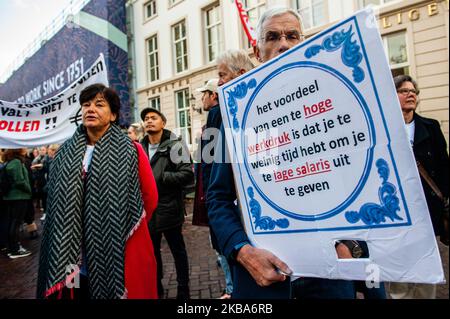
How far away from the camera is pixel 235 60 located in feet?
6.07

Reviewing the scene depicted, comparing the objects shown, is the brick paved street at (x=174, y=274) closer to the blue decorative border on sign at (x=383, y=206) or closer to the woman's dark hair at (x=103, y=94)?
the woman's dark hair at (x=103, y=94)

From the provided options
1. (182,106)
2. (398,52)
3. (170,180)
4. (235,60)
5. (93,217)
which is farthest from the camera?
(182,106)

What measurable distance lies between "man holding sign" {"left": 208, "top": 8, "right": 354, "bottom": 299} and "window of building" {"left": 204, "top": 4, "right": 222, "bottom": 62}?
11.7 feet

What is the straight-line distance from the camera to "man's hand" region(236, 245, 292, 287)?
817mm

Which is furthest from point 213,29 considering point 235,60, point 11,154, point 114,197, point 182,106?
point 182,106

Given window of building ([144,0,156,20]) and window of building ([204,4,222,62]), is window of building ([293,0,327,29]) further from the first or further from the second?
window of building ([144,0,156,20])

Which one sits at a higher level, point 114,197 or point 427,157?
point 427,157

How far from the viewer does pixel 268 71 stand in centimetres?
85

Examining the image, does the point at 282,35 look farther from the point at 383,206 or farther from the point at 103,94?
the point at 103,94

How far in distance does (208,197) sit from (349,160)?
0.53 meters

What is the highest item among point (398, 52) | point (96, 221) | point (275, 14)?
point (398, 52)

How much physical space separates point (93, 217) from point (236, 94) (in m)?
1.27

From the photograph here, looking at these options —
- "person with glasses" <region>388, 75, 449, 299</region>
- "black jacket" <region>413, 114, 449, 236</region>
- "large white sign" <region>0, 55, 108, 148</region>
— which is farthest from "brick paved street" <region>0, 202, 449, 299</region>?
"large white sign" <region>0, 55, 108, 148</region>
